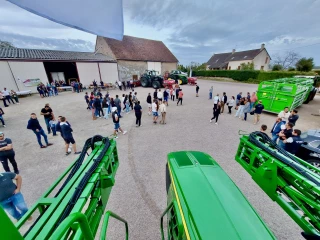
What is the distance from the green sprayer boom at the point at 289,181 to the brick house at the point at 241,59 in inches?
1689

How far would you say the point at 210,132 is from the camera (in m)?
7.80

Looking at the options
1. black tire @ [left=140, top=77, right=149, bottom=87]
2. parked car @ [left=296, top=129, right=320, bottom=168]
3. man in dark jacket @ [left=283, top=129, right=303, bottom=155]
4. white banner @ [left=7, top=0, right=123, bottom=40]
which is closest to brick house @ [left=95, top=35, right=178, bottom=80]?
black tire @ [left=140, top=77, right=149, bottom=87]

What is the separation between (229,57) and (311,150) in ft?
159

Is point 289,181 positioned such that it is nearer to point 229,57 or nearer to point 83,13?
point 83,13

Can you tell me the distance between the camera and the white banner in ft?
3.54

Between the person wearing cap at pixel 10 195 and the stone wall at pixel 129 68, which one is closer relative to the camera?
the person wearing cap at pixel 10 195

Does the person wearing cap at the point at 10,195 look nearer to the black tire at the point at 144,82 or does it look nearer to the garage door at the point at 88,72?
the black tire at the point at 144,82

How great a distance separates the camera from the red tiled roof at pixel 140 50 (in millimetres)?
26133

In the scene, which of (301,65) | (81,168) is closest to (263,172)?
(81,168)

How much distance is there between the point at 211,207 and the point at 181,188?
1.55ft

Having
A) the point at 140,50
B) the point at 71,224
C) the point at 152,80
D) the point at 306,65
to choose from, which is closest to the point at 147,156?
the point at 71,224

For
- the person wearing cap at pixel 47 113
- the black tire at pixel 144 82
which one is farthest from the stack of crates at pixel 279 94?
the black tire at pixel 144 82

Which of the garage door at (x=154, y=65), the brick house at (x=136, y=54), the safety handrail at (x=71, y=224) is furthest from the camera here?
the garage door at (x=154, y=65)

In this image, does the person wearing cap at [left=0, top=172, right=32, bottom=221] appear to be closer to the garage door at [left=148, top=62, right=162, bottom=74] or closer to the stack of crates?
the stack of crates
